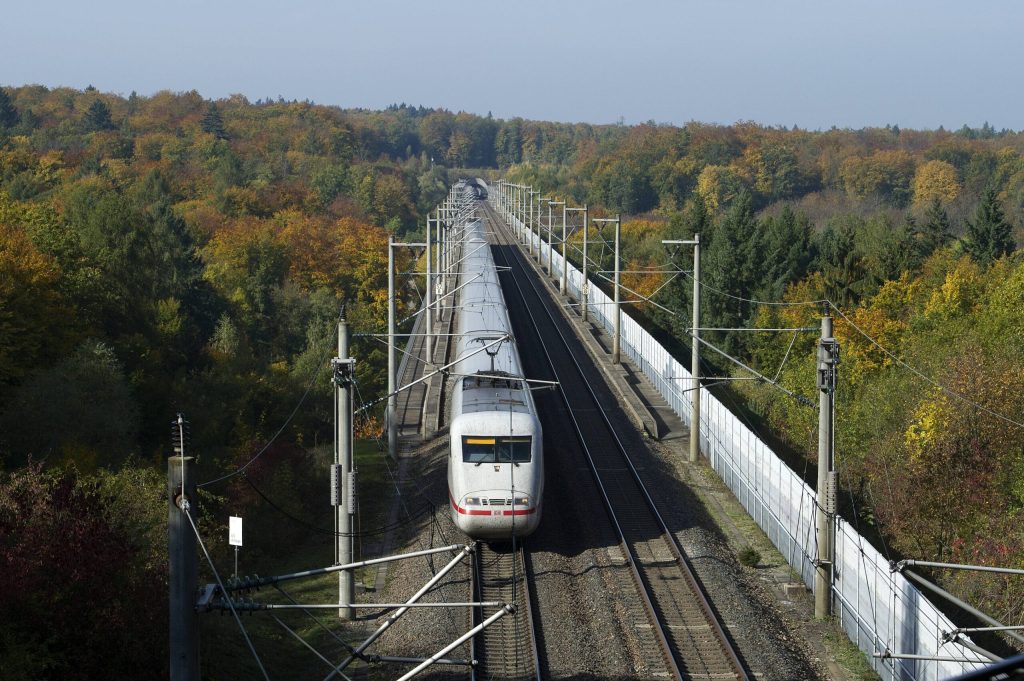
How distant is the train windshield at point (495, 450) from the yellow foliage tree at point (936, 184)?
332 ft

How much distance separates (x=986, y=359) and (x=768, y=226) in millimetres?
35631

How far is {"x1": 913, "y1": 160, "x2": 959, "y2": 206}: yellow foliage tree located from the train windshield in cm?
10119

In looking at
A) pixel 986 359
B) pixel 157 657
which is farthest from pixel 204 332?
pixel 157 657

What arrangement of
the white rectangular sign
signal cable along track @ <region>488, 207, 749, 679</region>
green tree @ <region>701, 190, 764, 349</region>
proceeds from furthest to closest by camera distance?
1. green tree @ <region>701, 190, 764, 349</region>
2. signal cable along track @ <region>488, 207, 749, 679</region>
3. the white rectangular sign

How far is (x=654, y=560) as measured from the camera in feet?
74.2

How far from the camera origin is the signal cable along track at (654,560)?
17.8m

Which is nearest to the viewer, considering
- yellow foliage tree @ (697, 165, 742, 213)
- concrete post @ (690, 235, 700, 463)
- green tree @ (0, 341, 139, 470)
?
green tree @ (0, 341, 139, 470)

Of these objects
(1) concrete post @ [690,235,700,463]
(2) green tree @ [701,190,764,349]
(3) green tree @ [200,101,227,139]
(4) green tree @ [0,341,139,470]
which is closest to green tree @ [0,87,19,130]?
(3) green tree @ [200,101,227,139]

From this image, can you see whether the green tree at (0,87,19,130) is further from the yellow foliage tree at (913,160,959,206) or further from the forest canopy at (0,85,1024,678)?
the yellow foliage tree at (913,160,959,206)

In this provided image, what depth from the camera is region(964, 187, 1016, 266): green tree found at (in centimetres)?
5884

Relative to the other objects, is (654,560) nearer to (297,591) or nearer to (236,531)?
(297,591)

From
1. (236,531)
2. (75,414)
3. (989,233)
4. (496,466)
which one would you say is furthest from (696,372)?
(989,233)

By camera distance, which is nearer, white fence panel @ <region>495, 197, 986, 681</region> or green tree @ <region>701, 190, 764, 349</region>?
white fence panel @ <region>495, 197, 986, 681</region>

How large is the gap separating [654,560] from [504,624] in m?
4.57
